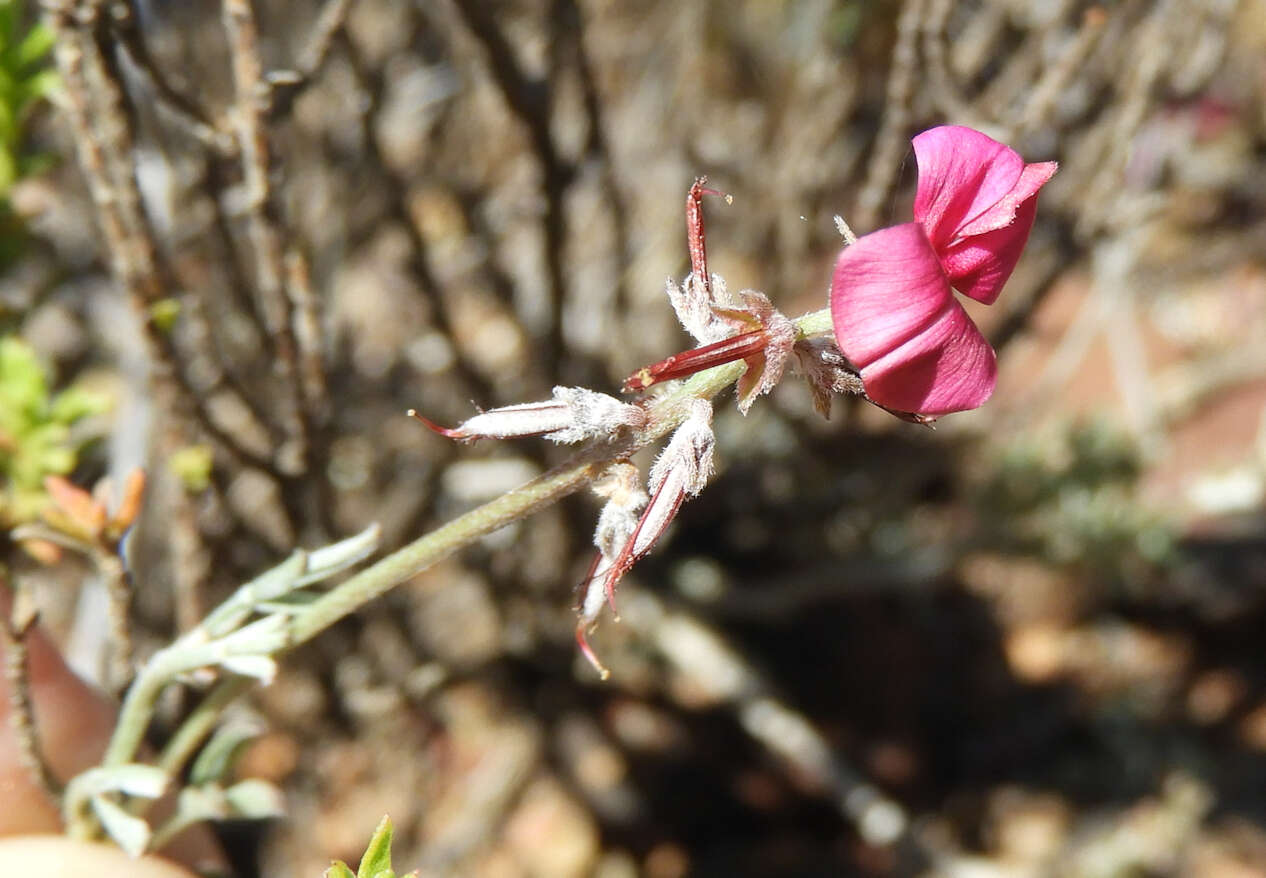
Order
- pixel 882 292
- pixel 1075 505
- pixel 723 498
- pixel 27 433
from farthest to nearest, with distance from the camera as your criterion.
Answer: pixel 723 498, pixel 1075 505, pixel 27 433, pixel 882 292

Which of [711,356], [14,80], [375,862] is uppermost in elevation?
[14,80]

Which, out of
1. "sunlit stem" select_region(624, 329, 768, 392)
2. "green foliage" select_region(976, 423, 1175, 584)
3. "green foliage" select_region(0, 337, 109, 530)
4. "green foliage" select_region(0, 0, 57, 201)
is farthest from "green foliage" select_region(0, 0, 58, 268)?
"green foliage" select_region(976, 423, 1175, 584)

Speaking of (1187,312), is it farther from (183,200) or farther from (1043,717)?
(183,200)

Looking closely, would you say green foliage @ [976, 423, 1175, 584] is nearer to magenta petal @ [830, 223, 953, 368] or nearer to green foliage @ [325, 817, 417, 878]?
magenta petal @ [830, 223, 953, 368]

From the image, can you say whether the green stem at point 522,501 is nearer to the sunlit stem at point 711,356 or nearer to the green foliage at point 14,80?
the sunlit stem at point 711,356

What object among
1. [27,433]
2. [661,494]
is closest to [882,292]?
[661,494]

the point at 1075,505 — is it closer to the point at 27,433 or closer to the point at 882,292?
the point at 882,292

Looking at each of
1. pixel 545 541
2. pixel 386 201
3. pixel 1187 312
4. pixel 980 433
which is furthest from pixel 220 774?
pixel 1187 312
